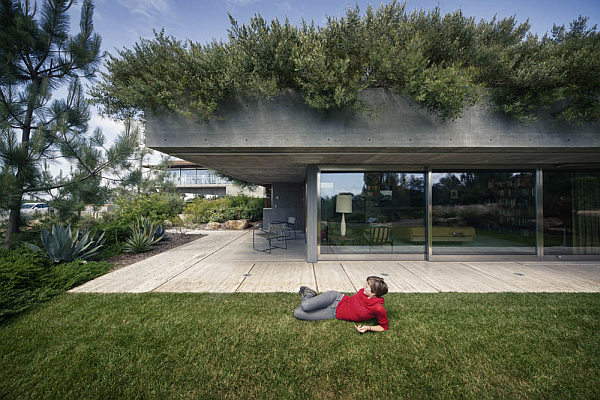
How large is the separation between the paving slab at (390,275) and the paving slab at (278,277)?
920 millimetres

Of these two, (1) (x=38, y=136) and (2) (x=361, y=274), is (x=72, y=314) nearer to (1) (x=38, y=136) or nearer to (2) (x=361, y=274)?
(1) (x=38, y=136)

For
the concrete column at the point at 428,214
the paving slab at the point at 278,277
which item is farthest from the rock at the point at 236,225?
the concrete column at the point at 428,214

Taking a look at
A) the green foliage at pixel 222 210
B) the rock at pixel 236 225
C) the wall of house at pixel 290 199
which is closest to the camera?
the wall of house at pixel 290 199

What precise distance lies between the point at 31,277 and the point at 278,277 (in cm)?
433

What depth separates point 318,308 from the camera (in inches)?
126

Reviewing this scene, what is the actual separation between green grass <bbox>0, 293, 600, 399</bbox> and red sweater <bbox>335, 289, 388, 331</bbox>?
12 cm

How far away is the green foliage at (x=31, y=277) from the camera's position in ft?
11.5

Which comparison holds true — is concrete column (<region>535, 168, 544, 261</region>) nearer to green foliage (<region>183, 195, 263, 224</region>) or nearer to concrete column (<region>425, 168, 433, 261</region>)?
concrete column (<region>425, 168, 433, 261</region>)

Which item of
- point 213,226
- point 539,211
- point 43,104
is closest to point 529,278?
point 539,211

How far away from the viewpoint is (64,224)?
6008 mm

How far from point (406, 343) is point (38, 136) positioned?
779 cm

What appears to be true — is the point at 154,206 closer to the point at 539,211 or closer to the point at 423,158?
the point at 423,158

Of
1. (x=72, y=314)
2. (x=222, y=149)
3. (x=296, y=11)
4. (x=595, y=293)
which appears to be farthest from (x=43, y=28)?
(x=595, y=293)

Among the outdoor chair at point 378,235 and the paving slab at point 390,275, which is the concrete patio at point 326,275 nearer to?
the paving slab at point 390,275
